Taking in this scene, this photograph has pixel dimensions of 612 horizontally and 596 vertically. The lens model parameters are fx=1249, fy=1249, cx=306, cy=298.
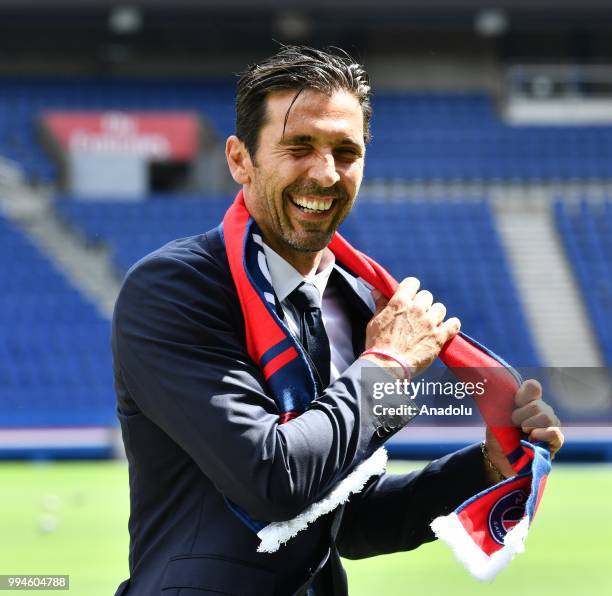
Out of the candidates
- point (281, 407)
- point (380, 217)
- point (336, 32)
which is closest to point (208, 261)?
point (281, 407)

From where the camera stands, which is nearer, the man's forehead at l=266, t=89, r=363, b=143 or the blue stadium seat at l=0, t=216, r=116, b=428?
the man's forehead at l=266, t=89, r=363, b=143

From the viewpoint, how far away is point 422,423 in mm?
1692

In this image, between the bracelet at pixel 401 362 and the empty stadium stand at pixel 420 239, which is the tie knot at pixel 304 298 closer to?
the bracelet at pixel 401 362

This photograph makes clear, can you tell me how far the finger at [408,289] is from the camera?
1732 millimetres

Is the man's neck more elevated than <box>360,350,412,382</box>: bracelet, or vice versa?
the man's neck

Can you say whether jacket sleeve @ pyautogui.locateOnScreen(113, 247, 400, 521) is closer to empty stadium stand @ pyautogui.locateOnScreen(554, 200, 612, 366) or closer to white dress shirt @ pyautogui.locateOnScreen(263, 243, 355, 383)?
white dress shirt @ pyautogui.locateOnScreen(263, 243, 355, 383)

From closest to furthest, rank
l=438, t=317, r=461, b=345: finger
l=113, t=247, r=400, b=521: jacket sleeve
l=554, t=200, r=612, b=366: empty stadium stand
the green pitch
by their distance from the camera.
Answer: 1. l=113, t=247, r=400, b=521: jacket sleeve
2. l=438, t=317, r=461, b=345: finger
3. the green pitch
4. l=554, t=200, r=612, b=366: empty stadium stand

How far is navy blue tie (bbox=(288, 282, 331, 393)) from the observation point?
1750 millimetres

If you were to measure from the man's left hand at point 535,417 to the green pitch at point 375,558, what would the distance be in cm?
265

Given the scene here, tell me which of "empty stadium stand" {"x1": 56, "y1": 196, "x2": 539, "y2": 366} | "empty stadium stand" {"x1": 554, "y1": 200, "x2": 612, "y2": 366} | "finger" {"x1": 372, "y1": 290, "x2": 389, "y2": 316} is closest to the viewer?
"finger" {"x1": 372, "y1": 290, "x2": 389, "y2": 316}

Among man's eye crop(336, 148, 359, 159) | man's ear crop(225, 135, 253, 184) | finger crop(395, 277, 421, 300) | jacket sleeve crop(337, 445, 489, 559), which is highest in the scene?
man's eye crop(336, 148, 359, 159)

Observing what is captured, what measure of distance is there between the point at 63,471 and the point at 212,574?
33.7ft

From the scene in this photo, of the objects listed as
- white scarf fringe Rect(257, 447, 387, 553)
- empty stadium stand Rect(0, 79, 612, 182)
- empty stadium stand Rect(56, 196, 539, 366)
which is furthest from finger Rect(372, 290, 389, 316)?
empty stadium stand Rect(0, 79, 612, 182)

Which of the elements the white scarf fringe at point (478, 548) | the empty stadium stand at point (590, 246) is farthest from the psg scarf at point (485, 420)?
the empty stadium stand at point (590, 246)
